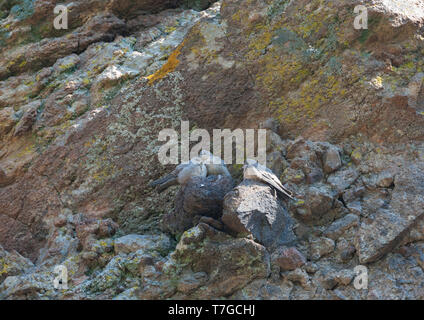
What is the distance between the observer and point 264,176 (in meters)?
5.49

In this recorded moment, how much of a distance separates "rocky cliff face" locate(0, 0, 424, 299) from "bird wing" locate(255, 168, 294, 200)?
155 millimetres

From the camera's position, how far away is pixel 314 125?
6363 millimetres

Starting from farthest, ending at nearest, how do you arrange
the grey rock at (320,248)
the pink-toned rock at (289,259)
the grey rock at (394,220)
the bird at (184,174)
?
1. the bird at (184,174)
2. the grey rock at (320,248)
3. the pink-toned rock at (289,259)
4. the grey rock at (394,220)

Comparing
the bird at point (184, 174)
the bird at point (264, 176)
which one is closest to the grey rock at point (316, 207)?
the bird at point (264, 176)

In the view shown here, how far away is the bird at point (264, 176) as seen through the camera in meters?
5.45

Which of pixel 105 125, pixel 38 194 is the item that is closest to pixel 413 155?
pixel 105 125

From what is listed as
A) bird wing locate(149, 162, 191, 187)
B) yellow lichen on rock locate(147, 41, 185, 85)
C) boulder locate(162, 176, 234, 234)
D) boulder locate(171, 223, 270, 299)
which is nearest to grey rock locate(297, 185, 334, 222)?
boulder locate(171, 223, 270, 299)

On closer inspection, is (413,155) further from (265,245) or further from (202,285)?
(202,285)

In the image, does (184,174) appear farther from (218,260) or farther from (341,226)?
(341,226)

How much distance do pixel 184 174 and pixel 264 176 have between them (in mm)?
951

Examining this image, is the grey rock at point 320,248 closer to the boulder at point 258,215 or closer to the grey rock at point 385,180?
the boulder at point 258,215

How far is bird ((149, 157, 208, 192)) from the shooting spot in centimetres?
579

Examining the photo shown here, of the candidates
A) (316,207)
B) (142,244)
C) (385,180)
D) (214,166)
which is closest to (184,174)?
(214,166)

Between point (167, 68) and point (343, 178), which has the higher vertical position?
point (167, 68)
